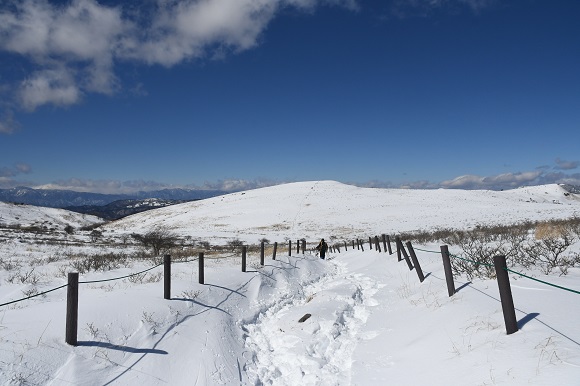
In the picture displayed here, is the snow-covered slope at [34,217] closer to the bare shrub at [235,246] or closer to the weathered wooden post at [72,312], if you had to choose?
the bare shrub at [235,246]

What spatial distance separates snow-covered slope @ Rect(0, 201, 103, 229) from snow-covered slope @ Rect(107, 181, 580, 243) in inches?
545

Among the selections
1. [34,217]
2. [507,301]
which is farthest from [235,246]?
[34,217]

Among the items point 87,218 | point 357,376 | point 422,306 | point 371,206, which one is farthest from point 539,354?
point 87,218

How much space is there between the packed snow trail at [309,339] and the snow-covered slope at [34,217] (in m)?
77.8

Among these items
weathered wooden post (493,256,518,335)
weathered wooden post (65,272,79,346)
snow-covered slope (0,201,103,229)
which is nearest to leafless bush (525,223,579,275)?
weathered wooden post (493,256,518,335)

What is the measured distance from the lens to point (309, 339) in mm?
8242

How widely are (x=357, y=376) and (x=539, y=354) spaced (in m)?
2.92

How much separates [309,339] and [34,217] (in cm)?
10566

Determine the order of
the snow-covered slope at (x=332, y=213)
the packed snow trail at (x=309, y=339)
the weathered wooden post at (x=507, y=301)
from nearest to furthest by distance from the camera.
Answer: the weathered wooden post at (x=507, y=301) < the packed snow trail at (x=309, y=339) < the snow-covered slope at (x=332, y=213)

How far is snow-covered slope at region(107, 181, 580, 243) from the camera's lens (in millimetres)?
60344

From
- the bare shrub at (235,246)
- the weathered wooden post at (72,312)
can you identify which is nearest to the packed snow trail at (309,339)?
the weathered wooden post at (72,312)

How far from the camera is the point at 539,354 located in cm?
481

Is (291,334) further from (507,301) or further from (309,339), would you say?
(507,301)

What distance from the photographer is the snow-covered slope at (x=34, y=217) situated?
3066 inches
